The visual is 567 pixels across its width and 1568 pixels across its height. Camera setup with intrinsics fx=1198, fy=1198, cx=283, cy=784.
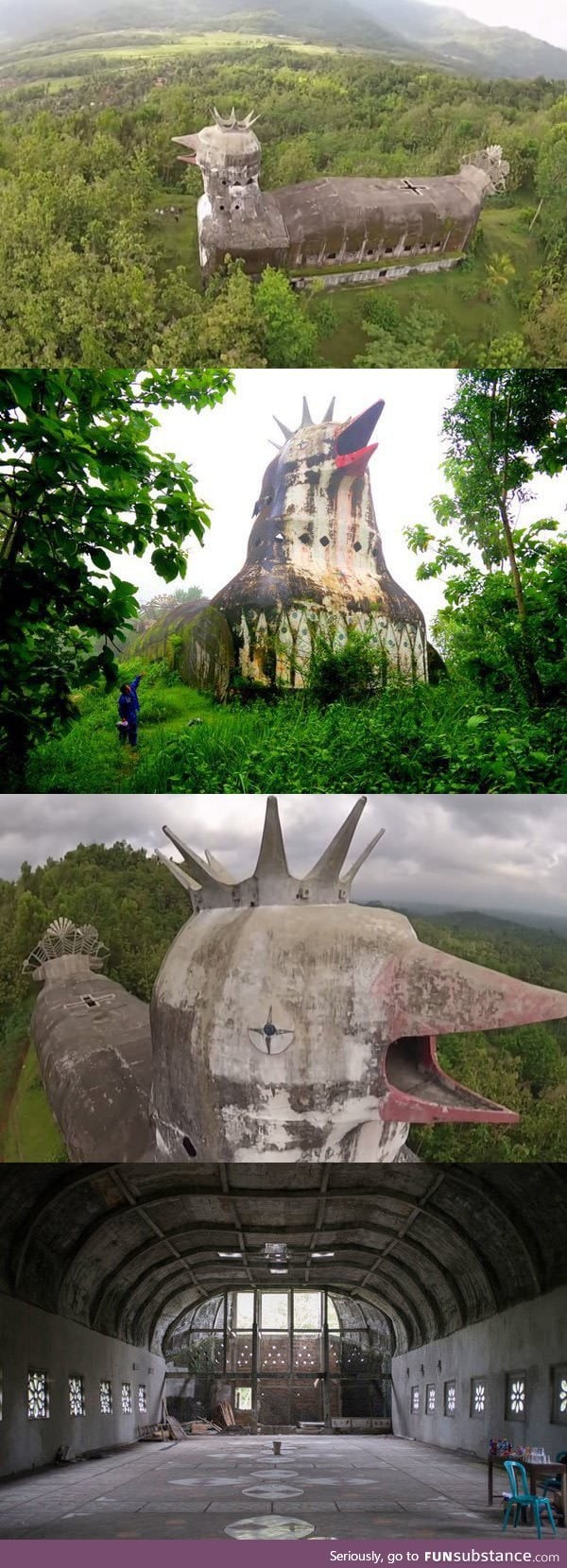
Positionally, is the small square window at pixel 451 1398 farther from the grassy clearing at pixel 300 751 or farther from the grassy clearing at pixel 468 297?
the grassy clearing at pixel 468 297

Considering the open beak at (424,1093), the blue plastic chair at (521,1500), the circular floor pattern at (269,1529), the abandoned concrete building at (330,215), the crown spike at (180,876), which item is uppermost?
the abandoned concrete building at (330,215)

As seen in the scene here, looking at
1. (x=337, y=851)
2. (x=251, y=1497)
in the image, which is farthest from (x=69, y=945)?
(x=251, y=1497)

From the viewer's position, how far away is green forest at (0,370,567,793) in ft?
22.3

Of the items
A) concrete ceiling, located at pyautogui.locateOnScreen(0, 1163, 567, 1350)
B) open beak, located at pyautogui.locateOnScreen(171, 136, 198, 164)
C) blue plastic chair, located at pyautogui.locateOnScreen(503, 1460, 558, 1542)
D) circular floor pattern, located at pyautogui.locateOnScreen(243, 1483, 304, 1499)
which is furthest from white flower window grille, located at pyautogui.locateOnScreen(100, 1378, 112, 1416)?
open beak, located at pyautogui.locateOnScreen(171, 136, 198, 164)

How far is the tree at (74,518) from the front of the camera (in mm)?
6684

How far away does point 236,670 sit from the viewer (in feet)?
24.0

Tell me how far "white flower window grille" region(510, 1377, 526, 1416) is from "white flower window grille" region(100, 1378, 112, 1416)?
6152mm

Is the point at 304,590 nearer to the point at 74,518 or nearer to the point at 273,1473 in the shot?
the point at 74,518

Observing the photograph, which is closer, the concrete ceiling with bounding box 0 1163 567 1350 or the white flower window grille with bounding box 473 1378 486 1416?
the concrete ceiling with bounding box 0 1163 567 1350

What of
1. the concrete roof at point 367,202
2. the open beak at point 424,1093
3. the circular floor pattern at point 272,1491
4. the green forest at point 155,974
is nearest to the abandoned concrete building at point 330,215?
the concrete roof at point 367,202

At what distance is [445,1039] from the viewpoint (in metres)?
7.07

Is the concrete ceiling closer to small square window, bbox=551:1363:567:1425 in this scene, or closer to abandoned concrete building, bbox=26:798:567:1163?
small square window, bbox=551:1363:567:1425

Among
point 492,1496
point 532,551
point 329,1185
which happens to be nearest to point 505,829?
point 532,551

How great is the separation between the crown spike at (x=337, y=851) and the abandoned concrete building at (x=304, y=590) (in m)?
0.88
